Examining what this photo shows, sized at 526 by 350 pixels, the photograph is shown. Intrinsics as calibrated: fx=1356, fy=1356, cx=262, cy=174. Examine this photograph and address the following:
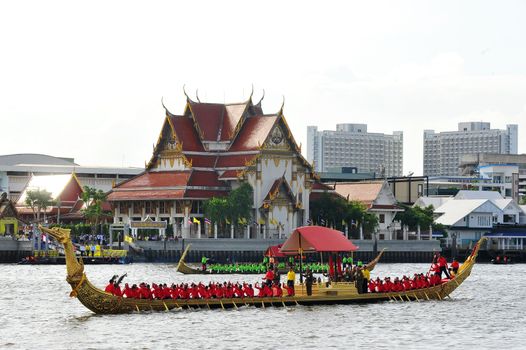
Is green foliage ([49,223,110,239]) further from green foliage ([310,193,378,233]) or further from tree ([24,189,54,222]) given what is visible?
green foliage ([310,193,378,233])

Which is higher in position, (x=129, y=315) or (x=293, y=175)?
(x=293, y=175)

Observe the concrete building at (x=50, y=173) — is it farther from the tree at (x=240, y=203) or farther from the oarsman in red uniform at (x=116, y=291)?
the oarsman in red uniform at (x=116, y=291)

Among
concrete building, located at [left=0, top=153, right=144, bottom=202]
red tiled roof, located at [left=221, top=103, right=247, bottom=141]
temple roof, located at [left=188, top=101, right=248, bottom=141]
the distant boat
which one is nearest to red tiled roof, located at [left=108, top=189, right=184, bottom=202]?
temple roof, located at [left=188, top=101, right=248, bottom=141]

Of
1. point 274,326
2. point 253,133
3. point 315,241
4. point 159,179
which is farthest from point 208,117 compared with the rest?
point 274,326

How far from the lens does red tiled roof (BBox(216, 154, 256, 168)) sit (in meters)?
144

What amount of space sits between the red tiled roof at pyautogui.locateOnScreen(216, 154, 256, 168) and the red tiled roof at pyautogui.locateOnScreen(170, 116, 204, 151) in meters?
2.56

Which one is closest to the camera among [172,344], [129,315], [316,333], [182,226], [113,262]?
[172,344]

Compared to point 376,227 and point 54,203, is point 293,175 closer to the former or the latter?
point 376,227

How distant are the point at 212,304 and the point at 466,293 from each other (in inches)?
967

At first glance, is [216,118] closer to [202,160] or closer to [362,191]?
[202,160]

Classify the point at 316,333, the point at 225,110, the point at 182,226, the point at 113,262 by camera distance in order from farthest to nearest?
the point at 225,110 < the point at 182,226 < the point at 113,262 < the point at 316,333

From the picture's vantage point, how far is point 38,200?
5871 inches

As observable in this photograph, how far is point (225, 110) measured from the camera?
5935 inches

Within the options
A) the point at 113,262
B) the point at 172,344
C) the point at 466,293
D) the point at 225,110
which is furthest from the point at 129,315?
the point at 225,110
